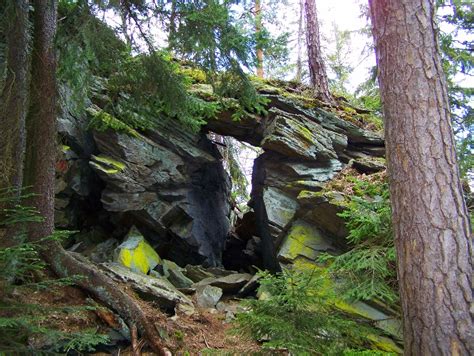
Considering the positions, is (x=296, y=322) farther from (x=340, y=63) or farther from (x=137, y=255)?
(x=340, y=63)

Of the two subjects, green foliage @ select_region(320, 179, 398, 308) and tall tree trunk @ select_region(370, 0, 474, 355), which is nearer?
tall tree trunk @ select_region(370, 0, 474, 355)

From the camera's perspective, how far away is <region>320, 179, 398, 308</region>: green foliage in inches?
240

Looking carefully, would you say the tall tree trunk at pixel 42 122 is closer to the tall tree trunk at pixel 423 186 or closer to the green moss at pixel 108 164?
the green moss at pixel 108 164

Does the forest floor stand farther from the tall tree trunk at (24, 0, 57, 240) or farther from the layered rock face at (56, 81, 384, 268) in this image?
the layered rock face at (56, 81, 384, 268)

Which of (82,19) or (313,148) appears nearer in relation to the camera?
(82,19)

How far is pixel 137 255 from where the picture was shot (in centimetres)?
886

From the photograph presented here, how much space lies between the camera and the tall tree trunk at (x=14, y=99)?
4910 mm

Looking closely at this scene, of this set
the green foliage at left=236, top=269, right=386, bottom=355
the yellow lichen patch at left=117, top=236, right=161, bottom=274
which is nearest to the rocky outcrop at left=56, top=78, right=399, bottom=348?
the yellow lichen patch at left=117, top=236, right=161, bottom=274

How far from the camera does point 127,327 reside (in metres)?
5.26

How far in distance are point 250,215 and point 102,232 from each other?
4772 mm

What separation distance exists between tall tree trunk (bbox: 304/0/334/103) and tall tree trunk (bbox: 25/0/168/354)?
7.46 m

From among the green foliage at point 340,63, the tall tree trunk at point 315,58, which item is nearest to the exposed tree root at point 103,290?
the tall tree trunk at point 315,58

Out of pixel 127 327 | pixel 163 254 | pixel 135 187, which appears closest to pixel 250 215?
pixel 163 254

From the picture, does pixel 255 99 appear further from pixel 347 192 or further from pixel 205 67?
pixel 347 192
